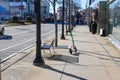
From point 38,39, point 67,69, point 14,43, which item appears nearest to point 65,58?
point 38,39

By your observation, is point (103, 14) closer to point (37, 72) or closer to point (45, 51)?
point (45, 51)

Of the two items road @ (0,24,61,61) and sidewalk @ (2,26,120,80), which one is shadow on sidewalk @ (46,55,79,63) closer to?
sidewalk @ (2,26,120,80)

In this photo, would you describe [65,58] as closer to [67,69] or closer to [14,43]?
[67,69]

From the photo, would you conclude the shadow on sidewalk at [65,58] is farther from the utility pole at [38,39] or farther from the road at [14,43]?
the road at [14,43]

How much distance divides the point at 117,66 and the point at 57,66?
7.04ft

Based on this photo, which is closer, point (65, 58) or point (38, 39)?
point (38, 39)

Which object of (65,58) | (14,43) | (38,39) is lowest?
(14,43)

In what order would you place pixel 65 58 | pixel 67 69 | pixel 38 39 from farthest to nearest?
pixel 65 58
pixel 38 39
pixel 67 69

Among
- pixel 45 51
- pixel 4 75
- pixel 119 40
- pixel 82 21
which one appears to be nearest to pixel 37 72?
pixel 4 75

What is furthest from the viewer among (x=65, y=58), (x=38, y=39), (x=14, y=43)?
(x=14, y=43)

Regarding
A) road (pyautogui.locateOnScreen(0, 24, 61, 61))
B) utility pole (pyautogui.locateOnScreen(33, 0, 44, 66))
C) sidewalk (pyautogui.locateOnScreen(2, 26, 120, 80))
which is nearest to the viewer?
sidewalk (pyautogui.locateOnScreen(2, 26, 120, 80))

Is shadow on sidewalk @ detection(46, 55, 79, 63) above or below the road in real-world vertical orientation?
above

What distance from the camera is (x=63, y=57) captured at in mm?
15695

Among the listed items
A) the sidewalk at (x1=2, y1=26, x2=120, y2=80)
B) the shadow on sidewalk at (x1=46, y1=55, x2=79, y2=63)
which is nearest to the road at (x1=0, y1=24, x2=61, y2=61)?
the shadow on sidewalk at (x1=46, y1=55, x2=79, y2=63)
